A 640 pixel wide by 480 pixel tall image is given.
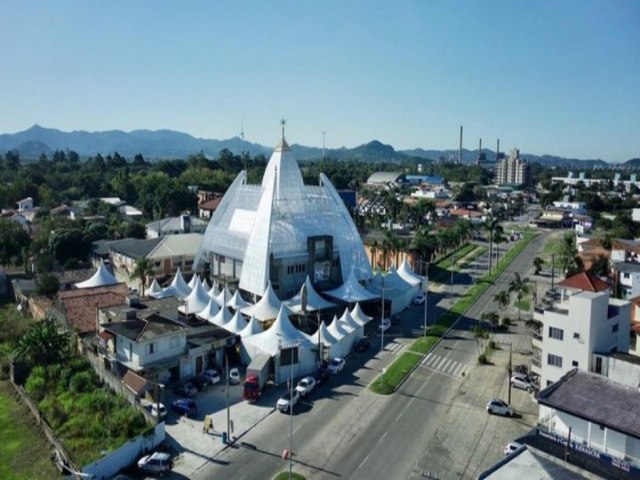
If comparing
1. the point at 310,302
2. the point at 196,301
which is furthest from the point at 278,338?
the point at 196,301

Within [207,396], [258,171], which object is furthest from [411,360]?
[258,171]

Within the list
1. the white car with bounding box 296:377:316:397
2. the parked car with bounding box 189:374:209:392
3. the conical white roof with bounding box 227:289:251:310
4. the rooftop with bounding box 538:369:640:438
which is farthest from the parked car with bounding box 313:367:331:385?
the rooftop with bounding box 538:369:640:438

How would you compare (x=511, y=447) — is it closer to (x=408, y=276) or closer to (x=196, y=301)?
(x=196, y=301)

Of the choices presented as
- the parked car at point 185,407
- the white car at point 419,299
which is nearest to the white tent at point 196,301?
the parked car at point 185,407

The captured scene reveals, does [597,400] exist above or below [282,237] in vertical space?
below

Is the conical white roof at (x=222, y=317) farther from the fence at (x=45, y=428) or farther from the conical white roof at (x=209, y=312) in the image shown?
the fence at (x=45, y=428)

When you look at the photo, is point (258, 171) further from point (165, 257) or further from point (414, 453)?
point (414, 453)

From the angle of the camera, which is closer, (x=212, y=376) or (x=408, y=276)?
(x=212, y=376)
